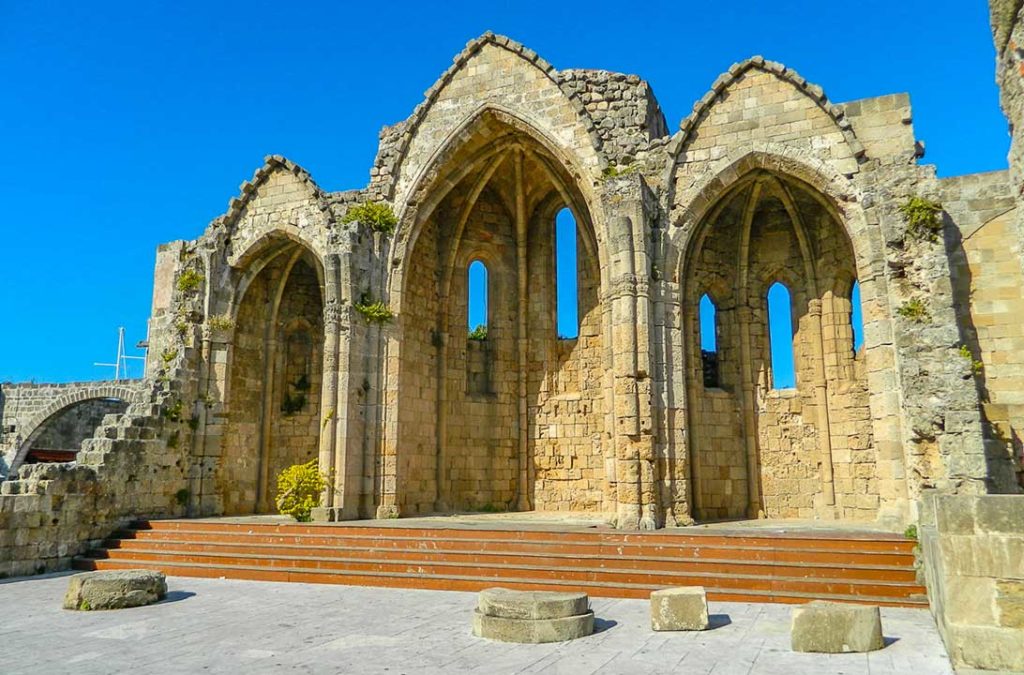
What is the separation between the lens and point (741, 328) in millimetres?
15297

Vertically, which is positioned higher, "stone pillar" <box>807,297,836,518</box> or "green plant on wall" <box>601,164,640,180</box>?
"green plant on wall" <box>601,164,640,180</box>

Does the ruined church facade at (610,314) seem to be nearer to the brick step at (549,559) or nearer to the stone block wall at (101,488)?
the stone block wall at (101,488)

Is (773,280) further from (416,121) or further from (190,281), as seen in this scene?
(190,281)

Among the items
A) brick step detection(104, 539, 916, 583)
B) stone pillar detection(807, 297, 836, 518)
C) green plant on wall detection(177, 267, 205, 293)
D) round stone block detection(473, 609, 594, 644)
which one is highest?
green plant on wall detection(177, 267, 205, 293)

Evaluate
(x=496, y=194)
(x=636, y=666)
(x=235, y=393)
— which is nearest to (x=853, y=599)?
(x=636, y=666)

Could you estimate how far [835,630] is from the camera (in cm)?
637

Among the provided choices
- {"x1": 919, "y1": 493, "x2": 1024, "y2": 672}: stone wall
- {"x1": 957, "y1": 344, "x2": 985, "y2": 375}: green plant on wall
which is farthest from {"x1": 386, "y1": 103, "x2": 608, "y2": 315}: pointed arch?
{"x1": 919, "y1": 493, "x2": 1024, "y2": 672}: stone wall

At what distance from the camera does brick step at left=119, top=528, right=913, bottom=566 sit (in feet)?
31.7

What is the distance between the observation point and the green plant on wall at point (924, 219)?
11.6 meters

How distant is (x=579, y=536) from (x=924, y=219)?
710 centimetres

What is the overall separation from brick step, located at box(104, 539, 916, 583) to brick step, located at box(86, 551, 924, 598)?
120 millimetres

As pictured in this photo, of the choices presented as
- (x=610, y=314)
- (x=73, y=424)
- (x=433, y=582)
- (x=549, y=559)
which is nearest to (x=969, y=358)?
(x=610, y=314)

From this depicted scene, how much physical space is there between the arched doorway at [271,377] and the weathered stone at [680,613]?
11.7 meters

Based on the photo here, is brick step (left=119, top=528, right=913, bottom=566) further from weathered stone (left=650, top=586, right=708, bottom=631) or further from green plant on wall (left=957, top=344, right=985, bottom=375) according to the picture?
green plant on wall (left=957, top=344, right=985, bottom=375)
